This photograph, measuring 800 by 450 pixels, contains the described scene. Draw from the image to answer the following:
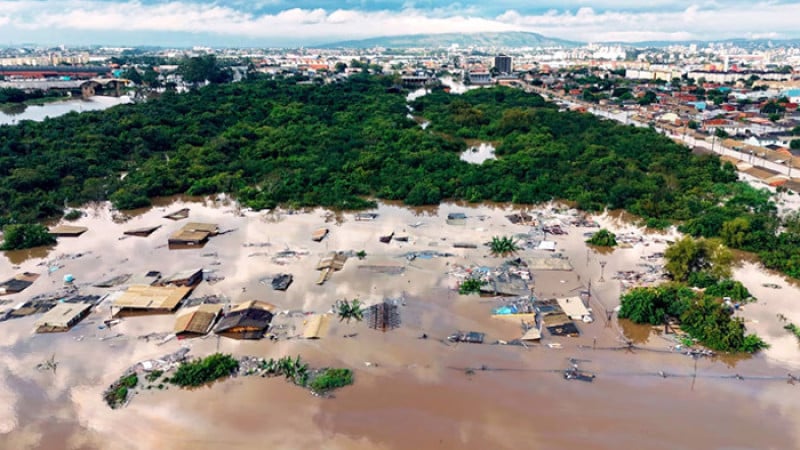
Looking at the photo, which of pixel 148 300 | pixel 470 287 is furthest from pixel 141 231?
pixel 470 287

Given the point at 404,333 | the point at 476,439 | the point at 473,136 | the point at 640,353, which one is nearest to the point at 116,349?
the point at 404,333

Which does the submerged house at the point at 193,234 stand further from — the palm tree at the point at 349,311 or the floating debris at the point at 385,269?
the palm tree at the point at 349,311

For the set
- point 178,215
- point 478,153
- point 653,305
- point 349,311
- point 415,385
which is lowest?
point 415,385

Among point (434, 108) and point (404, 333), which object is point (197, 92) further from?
point (404, 333)

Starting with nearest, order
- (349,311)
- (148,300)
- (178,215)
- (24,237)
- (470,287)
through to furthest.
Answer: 1. (349,311)
2. (148,300)
3. (470,287)
4. (24,237)
5. (178,215)

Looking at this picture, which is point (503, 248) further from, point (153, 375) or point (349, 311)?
point (153, 375)

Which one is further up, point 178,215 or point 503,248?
point 178,215
